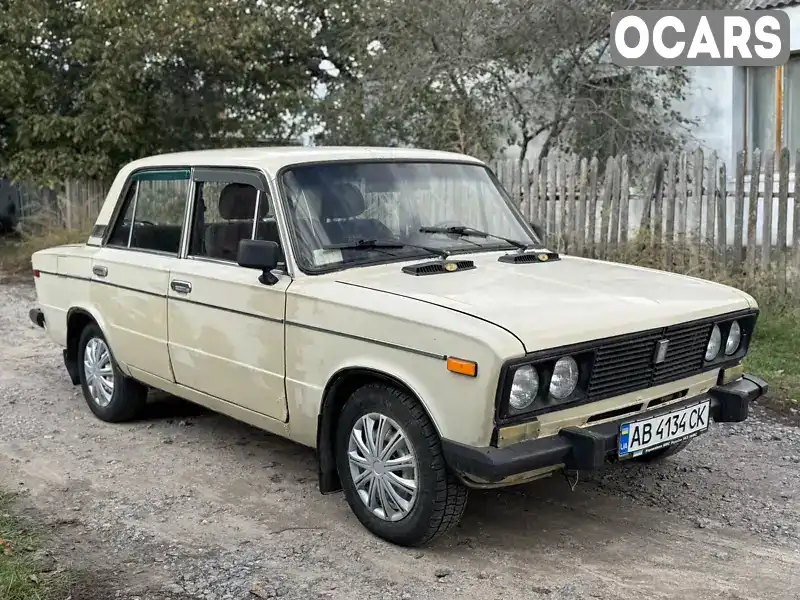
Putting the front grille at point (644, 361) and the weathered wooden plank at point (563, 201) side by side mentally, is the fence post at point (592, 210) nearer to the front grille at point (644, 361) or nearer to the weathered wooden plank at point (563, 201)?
the weathered wooden plank at point (563, 201)

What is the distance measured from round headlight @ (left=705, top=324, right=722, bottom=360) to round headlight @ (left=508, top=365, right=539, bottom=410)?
47.8 inches

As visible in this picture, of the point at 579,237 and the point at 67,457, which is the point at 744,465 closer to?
the point at 67,457

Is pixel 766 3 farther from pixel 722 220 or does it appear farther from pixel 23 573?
pixel 23 573

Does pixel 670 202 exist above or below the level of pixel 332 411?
above

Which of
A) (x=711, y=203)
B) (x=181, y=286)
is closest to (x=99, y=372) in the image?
(x=181, y=286)

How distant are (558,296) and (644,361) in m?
Answer: 0.48

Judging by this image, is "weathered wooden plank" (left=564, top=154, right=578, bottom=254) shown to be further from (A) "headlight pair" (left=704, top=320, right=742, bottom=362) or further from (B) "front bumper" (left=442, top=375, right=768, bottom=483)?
(B) "front bumper" (left=442, top=375, right=768, bottom=483)

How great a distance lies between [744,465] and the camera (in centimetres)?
509

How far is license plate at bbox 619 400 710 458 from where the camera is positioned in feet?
12.4

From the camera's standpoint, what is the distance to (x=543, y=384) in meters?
3.58

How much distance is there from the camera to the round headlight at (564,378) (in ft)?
11.9

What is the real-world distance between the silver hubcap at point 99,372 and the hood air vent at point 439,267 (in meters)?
2.73

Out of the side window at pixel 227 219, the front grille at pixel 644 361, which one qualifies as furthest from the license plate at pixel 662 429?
the side window at pixel 227 219

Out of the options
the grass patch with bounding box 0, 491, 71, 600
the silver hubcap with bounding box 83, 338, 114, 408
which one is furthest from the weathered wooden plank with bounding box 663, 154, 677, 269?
the grass patch with bounding box 0, 491, 71, 600
